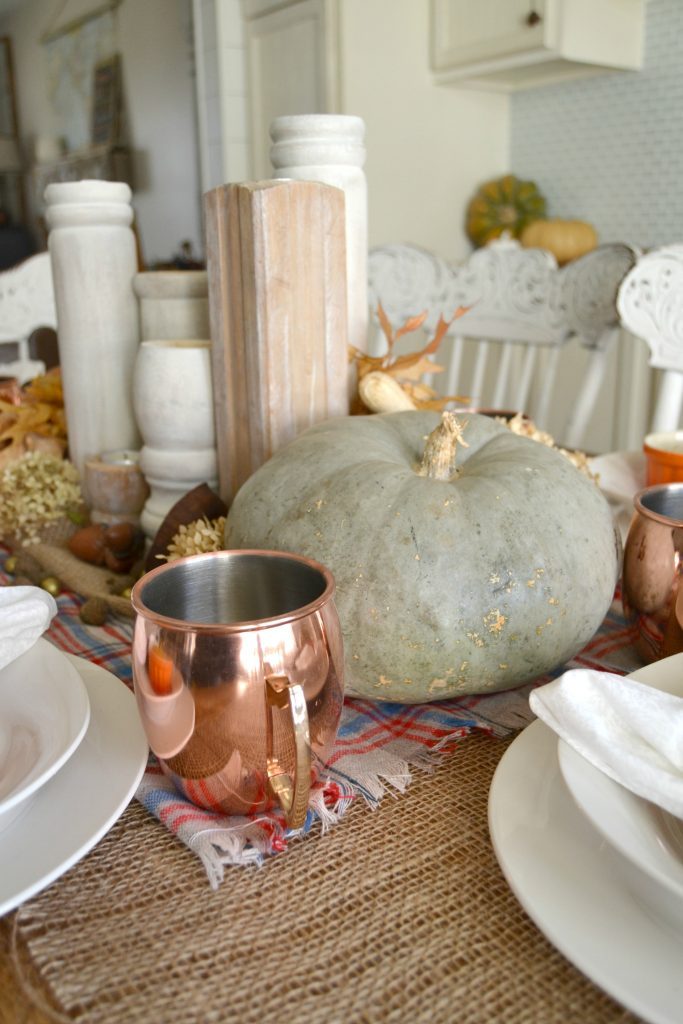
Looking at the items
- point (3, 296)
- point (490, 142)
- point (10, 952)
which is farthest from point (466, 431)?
point (490, 142)

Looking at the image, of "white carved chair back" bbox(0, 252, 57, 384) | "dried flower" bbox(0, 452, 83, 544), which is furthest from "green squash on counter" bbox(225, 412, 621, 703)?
"white carved chair back" bbox(0, 252, 57, 384)

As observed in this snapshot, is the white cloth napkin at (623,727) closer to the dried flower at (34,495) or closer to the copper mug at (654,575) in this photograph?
the copper mug at (654,575)

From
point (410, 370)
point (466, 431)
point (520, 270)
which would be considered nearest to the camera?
point (466, 431)

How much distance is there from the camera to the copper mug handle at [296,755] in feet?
1.16

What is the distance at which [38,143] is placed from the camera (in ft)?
16.7

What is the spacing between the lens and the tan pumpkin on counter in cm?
258

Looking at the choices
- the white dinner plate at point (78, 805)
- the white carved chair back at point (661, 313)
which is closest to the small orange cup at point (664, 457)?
the white dinner plate at point (78, 805)

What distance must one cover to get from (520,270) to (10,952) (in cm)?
141

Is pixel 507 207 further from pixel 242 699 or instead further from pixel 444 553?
pixel 242 699

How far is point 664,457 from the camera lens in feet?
2.26

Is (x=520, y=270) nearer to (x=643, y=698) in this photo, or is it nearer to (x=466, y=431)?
(x=466, y=431)

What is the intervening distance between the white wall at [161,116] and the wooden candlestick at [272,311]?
3214 mm

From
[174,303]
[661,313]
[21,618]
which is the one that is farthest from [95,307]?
[661,313]

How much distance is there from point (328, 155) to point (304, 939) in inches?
24.5
